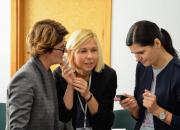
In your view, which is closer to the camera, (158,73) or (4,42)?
(158,73)

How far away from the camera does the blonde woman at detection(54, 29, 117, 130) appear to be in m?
2.01

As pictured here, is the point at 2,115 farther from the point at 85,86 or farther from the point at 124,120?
the point at 85,86

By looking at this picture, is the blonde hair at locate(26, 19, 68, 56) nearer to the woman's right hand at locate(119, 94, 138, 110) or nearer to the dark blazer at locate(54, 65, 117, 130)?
the dark blazer at locate(54, 65, 117, 130)

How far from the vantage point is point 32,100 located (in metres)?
1.62

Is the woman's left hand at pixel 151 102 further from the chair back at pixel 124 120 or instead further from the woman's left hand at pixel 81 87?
the chair back at pixel 124 120

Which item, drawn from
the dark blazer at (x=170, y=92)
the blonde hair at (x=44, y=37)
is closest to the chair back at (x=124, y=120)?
the dark blazer at (x=170, y=92)

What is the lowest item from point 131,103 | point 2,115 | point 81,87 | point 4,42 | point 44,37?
point 2,115

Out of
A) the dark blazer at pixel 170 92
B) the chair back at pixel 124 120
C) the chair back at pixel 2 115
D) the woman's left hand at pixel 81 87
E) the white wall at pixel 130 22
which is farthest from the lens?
the white wall at pixel 130 22

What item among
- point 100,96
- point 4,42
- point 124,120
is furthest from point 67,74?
point 4,42

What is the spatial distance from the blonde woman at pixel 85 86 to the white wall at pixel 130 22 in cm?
129

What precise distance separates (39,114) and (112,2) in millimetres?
2098

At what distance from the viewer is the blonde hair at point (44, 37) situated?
1.73 meters

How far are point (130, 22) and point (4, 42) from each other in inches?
59.6

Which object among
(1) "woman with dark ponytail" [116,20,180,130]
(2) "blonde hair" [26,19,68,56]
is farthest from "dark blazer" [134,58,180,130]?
(2) "blonde hair" [26,19,68,56]
